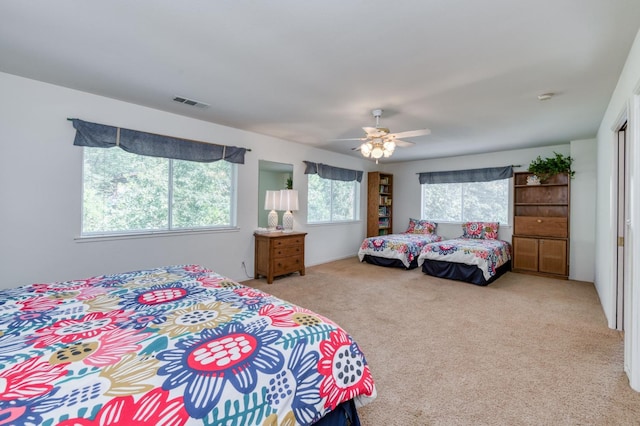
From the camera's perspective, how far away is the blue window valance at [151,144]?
304 cm

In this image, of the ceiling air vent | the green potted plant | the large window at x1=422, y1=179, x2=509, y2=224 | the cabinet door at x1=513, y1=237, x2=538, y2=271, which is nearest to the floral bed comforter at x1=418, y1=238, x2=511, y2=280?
the cabinet door at x1=513, y1=237, x2=538, y2=271

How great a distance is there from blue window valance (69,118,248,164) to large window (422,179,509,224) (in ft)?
15.0

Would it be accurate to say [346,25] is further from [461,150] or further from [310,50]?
[461,150]

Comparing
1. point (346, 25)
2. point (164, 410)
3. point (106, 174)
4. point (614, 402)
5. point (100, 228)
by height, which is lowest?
point (614, 402)

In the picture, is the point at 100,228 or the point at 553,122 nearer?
the point at 100,228

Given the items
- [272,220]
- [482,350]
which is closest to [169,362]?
[482,350]

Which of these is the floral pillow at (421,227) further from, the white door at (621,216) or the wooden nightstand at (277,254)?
the white door at (621,216)

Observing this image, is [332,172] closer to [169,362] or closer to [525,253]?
[525,253]

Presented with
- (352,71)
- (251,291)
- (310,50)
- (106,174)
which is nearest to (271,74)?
(310,50)

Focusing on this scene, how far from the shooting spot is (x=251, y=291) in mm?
1895

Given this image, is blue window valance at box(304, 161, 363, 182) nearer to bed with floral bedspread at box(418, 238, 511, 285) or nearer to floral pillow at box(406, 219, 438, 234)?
floral pillow at box(406, 219, 438, 234)

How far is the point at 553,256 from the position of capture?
492 cm

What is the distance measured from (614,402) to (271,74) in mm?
3433

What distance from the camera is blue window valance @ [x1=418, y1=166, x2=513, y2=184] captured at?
18.6ft
